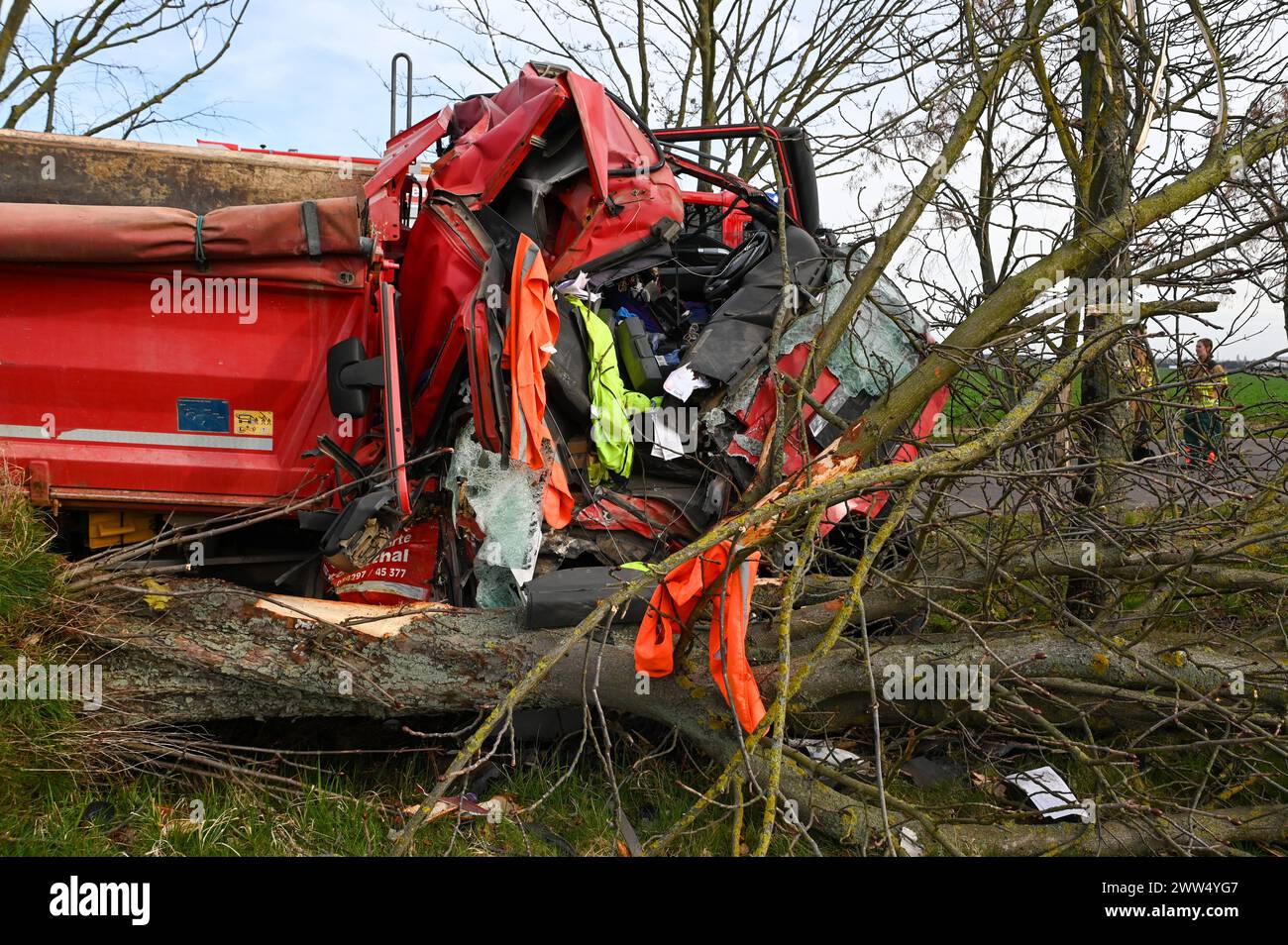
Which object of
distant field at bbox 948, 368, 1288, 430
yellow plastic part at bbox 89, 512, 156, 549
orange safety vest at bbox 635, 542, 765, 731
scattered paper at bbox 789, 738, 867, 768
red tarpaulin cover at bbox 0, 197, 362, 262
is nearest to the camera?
orange safety vest at bbox 635, 542, 765, 731

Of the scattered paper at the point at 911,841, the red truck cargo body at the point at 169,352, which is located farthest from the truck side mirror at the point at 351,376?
the scattered paper at the point at 911,841

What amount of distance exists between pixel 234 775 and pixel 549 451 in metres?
1.68

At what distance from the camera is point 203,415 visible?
4.37 metres

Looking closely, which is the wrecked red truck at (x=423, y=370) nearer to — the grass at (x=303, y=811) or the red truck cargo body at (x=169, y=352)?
the red truck cargo body at (x=169, y=352)

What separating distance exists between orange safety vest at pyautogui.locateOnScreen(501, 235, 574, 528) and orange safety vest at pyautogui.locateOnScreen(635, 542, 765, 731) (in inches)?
37.8

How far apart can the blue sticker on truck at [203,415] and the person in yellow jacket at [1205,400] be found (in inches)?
154

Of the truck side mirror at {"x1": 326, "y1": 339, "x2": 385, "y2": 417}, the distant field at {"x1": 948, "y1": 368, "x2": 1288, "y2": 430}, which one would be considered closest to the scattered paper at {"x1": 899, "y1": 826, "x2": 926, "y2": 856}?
the distant field at {"x1": 948, "y1": 368, "x2": 1288, "y2": 430}

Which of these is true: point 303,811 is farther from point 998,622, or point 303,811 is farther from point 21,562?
point 998,622

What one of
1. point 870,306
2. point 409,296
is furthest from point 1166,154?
point 409,296

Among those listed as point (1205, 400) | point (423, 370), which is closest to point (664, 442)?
point (423, 370)

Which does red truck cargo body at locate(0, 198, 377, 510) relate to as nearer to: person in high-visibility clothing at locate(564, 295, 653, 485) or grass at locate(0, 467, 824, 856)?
grass at locate(0, 467, 824, 856)

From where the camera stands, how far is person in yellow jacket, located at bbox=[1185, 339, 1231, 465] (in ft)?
13.6

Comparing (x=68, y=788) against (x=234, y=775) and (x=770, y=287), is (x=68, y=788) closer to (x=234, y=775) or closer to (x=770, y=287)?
(x=234, y=775)

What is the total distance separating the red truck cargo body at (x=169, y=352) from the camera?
4.16 metres
